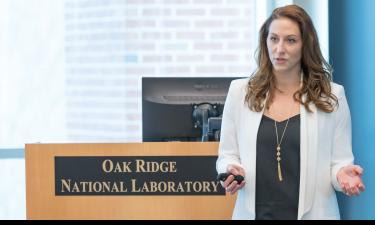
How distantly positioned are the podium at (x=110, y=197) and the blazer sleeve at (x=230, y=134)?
35cm

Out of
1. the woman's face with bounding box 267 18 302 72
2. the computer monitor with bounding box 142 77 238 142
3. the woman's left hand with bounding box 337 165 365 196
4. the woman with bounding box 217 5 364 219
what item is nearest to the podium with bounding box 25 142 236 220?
the computer monitor with bounding box 142 77 238 142

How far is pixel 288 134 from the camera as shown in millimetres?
1907

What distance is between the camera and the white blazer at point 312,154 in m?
1.89

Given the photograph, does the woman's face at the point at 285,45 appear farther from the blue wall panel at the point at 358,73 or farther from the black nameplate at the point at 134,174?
the blue wall panel at the point at 358,73

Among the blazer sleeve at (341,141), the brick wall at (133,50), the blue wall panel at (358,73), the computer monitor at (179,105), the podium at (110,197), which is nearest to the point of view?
the blazer sleeve at (341,141)

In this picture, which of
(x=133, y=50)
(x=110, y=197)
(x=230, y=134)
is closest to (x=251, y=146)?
(x=230, y=134)

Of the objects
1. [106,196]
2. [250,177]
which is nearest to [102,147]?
[106,196]

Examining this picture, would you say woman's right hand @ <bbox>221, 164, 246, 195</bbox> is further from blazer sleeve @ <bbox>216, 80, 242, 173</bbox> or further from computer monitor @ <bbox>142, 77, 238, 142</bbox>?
computer monitor @ <bbox>142, 77, 238, 142</bbox>

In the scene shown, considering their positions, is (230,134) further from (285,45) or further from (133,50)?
(133,50)

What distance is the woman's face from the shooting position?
6.49 ft

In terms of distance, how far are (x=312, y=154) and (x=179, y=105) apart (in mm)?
951

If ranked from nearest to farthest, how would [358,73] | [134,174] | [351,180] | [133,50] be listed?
[351,180] < [134,174] < [358,73] < [133,50]

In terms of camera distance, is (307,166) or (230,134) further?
(230,134)

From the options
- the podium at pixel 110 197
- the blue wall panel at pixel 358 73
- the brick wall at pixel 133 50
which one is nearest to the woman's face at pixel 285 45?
the podium at pixel 110 197
